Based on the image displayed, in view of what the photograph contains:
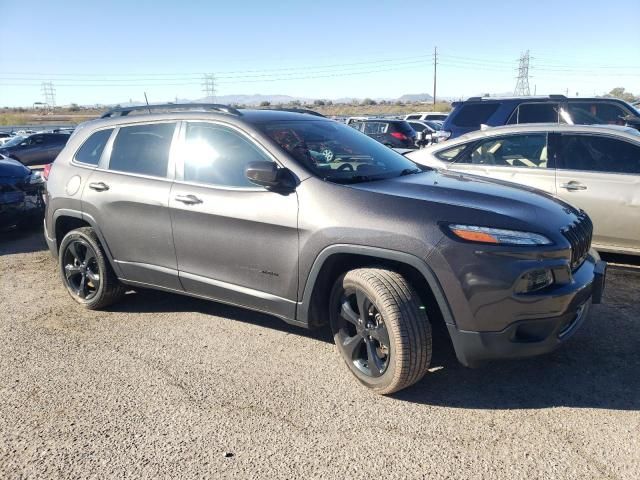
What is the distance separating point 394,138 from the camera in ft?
56.3

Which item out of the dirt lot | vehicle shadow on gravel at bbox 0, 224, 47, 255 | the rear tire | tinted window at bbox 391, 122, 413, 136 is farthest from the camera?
tinted window at bbox 391, 122, 413, 136

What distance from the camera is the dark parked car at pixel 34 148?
784 inches

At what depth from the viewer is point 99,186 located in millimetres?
4496

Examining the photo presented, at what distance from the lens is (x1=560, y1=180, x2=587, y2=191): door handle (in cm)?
534

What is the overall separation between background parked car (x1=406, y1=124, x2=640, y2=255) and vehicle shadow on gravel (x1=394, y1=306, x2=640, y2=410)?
5.29ft

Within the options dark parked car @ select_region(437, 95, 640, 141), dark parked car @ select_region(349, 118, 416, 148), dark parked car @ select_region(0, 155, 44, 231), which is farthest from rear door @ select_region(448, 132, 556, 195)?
dark parked car @ select_region(349, 118, 416, 148)

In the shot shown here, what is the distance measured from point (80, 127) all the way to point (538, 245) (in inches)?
164

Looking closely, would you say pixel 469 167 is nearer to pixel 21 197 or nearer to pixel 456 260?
pixel 456 260

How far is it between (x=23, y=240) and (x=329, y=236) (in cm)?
630

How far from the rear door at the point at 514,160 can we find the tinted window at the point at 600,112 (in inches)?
149

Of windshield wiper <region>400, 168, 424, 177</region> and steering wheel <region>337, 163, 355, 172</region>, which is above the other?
steering wheel <region>337, 163, 355, 172</region>

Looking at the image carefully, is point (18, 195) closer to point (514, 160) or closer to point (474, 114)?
point (514, 160)

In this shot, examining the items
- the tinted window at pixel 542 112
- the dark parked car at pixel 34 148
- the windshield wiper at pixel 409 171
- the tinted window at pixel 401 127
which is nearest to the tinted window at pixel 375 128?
the tinted window at pixel 401 127

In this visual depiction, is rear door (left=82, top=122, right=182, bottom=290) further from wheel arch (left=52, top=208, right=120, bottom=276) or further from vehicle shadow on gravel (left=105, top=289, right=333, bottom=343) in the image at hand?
vehicle shadow on gravel (left=105, top=289, right=333, bottom=343)
